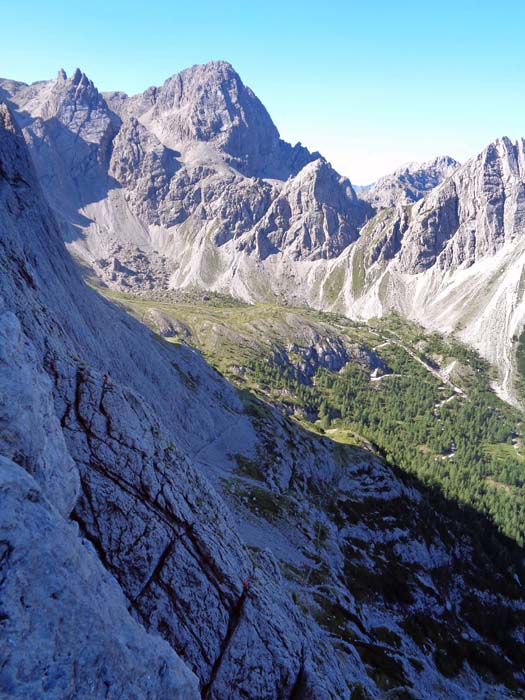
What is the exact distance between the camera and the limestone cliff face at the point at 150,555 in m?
13.4

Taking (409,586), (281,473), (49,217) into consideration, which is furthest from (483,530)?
(49,217)

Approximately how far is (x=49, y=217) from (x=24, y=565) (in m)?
66.5

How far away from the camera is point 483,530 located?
472ft

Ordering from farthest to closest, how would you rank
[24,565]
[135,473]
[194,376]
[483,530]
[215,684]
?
[483,530] → [194,376] → [135,473] → [215,684] → [24,565]

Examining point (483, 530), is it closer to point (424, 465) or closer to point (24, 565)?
point (424, 465)

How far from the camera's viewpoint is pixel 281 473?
9044 centimetres

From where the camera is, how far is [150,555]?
80.6ft

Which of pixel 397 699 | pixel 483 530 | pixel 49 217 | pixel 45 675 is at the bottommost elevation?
→ pixel 483 530

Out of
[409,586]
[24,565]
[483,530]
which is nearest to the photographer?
[24,565]

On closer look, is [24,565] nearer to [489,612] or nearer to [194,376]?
[194,376]

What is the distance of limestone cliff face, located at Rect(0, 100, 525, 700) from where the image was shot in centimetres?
1335

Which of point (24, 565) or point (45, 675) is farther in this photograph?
point (24, 565)

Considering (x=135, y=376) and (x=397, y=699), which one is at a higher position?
(x=135, y=376)

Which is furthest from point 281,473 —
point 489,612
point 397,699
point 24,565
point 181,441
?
point 24,565
